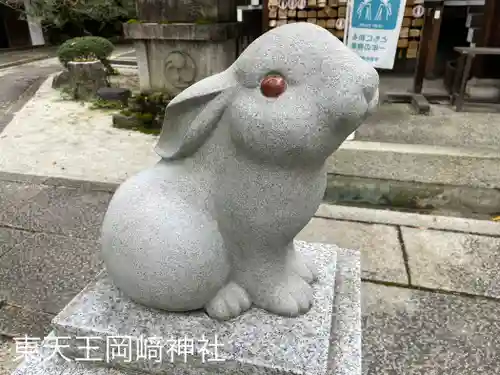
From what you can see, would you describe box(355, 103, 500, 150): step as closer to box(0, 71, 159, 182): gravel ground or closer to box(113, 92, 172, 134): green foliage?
box(0, 71, 159, 182): gravel ground

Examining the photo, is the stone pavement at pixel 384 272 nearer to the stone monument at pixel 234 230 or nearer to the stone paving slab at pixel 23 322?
the stone paving slab at pixel 23 322

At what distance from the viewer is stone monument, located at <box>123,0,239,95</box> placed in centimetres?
669

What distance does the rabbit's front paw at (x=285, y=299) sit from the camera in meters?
1.87

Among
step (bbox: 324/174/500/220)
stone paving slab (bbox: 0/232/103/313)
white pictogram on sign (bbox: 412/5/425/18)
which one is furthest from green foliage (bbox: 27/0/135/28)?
step (bbox: 324/174/500/220)

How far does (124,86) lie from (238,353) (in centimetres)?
887

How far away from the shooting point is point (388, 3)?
546cm

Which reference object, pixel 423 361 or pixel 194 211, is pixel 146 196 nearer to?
pixel 194 211

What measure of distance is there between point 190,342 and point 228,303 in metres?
0.22

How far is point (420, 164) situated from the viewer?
4.79 metres

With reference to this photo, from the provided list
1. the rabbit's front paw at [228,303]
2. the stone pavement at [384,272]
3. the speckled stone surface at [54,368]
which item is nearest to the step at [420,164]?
the stone pavement at [384,272]

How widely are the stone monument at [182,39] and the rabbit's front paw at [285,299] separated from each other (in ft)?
18.2

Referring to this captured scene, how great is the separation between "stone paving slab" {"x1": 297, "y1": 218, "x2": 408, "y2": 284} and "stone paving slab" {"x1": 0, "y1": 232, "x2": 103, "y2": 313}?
5.29 feet

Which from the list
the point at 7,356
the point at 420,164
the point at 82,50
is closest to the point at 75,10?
the point at 82,50

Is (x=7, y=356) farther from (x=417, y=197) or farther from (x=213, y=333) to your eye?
(x=417, y=197)
